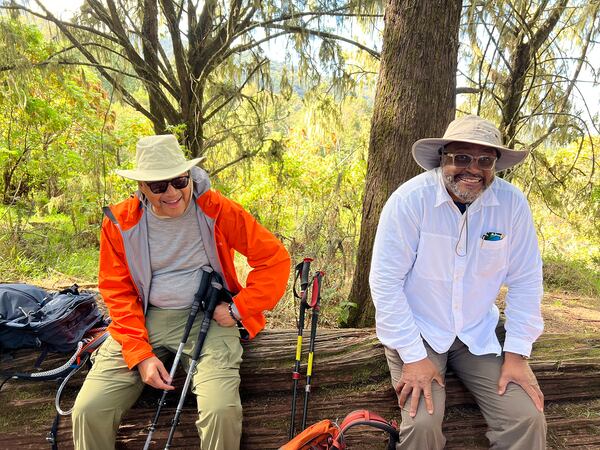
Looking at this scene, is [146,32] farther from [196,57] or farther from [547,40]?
[547,40]

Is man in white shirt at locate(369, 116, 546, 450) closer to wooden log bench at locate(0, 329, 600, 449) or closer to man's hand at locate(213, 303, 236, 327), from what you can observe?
wooden log bench at locate(0, 329, 600, 449)

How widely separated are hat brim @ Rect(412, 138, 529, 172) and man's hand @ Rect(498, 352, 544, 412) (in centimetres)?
109

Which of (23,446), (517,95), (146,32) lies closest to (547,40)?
(517,95)

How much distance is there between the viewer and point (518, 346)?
7.83 feet

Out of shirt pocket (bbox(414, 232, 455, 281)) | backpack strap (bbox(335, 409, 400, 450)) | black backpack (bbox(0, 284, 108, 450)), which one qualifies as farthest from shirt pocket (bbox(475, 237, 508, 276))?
black backpack (bbox(0, 284, 108, 450))

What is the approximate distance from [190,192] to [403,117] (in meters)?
1.84

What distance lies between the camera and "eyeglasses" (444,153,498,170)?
231 cm

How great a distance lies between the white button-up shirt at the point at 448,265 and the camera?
7.89 feet

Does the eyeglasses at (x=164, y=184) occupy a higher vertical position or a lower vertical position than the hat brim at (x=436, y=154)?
lower

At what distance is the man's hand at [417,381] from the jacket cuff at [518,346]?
43 centimetres

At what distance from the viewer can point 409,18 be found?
11.0 ft

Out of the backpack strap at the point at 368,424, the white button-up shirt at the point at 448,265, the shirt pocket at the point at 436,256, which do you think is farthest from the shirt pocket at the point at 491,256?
the backpack strap at the point at 368,424

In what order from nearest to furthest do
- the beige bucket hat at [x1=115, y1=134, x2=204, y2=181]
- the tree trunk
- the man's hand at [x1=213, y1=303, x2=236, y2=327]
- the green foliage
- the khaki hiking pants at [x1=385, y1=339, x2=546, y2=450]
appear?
1. the khaki hiking pants at [x1=385, y1=339, x2=546, y2=450]
2. the beige bucket hat at [x1=115, y1=134, x2=204, y2=181]
3. the man's hand at [x1=213, y1=303, x2=236, y2=327]
4. the tree trunk
5. the green foliage

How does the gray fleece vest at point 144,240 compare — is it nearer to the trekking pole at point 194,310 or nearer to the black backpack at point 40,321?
the trekking pole at point 194,310
